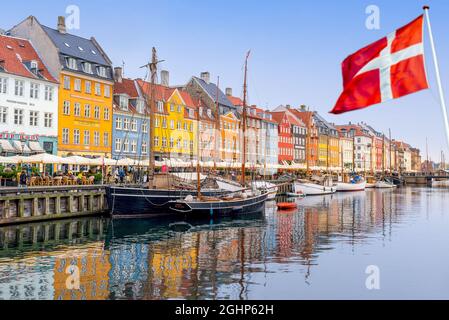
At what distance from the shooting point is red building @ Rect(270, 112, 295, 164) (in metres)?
111

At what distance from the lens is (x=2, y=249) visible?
78.4 ft

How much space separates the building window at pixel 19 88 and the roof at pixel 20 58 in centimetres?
85

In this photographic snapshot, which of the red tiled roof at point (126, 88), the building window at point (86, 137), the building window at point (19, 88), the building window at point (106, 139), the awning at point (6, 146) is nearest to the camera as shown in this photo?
the awning at point (6, 146)

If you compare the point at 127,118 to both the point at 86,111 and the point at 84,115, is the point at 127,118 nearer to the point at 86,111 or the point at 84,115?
the point at 86,111

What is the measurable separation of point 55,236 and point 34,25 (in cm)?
3748

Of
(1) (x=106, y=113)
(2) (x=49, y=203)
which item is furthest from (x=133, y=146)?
(2) (x=49, y=203)

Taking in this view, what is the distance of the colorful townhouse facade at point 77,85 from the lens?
55.9 meters

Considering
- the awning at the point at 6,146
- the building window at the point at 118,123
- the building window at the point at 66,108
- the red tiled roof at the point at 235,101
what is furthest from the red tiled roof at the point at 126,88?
the red tiled roof at the point at 235,101

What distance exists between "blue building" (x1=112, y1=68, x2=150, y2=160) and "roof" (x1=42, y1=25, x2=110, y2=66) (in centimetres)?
514

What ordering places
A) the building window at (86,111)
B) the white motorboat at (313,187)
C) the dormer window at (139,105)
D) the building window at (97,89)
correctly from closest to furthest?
1. the building window at (86,111)
2. the building window at (97,89)
3. the dormer window at (139,105)
4. the white motorboat at (313,187)

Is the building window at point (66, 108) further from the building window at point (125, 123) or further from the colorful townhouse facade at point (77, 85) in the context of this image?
the building window at point (125, 123)

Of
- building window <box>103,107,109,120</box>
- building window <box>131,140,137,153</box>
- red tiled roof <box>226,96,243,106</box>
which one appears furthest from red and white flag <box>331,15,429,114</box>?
red tiled roof <box>226,96,243,106</box>

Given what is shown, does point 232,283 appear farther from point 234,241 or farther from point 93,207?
point 93,207

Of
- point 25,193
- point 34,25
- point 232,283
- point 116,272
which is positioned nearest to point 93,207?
point 25,193
